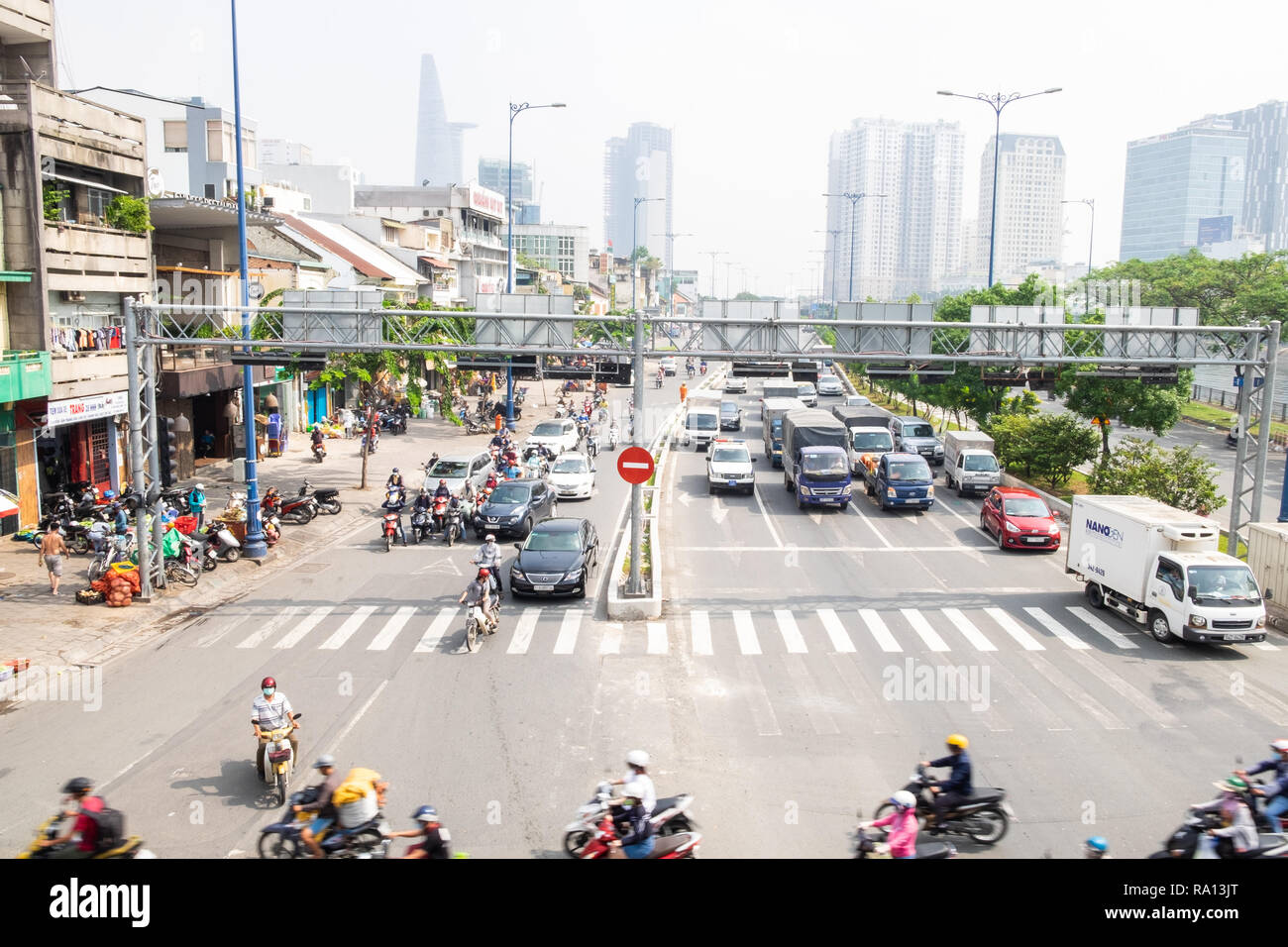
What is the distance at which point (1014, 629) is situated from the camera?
19344 mm

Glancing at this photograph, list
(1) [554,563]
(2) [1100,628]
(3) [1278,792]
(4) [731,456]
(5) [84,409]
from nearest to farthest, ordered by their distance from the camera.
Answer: (3) [1278,792]
(2) [1100,628]
(1) [554,563]
(5) [84,409]
(4) [731,456]

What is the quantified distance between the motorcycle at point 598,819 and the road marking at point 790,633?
7650 mm

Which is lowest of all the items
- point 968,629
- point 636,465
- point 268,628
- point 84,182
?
point 268,628

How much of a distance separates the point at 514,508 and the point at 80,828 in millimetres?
17637

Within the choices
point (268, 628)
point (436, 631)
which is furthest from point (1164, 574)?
point (268, 628)

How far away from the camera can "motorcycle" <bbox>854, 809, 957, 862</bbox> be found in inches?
380

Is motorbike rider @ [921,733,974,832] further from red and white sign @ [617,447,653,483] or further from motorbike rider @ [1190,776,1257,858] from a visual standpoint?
red and white sign @ [617,447,653,483]

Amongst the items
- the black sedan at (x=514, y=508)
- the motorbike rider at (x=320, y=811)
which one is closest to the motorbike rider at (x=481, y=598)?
the black sedan at (x=514, y=508)

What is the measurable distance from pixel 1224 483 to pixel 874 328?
876 inches

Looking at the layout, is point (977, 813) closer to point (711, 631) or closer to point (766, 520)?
point (711, 631)

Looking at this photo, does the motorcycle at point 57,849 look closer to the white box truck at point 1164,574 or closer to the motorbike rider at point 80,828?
the motorbike rider at point 80,828

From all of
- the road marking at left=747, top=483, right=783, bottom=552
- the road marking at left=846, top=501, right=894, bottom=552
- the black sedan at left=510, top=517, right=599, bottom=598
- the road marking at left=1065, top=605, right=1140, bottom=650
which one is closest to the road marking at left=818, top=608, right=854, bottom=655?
the road marking at left=1065, top=605, right=1140, bottom=650
